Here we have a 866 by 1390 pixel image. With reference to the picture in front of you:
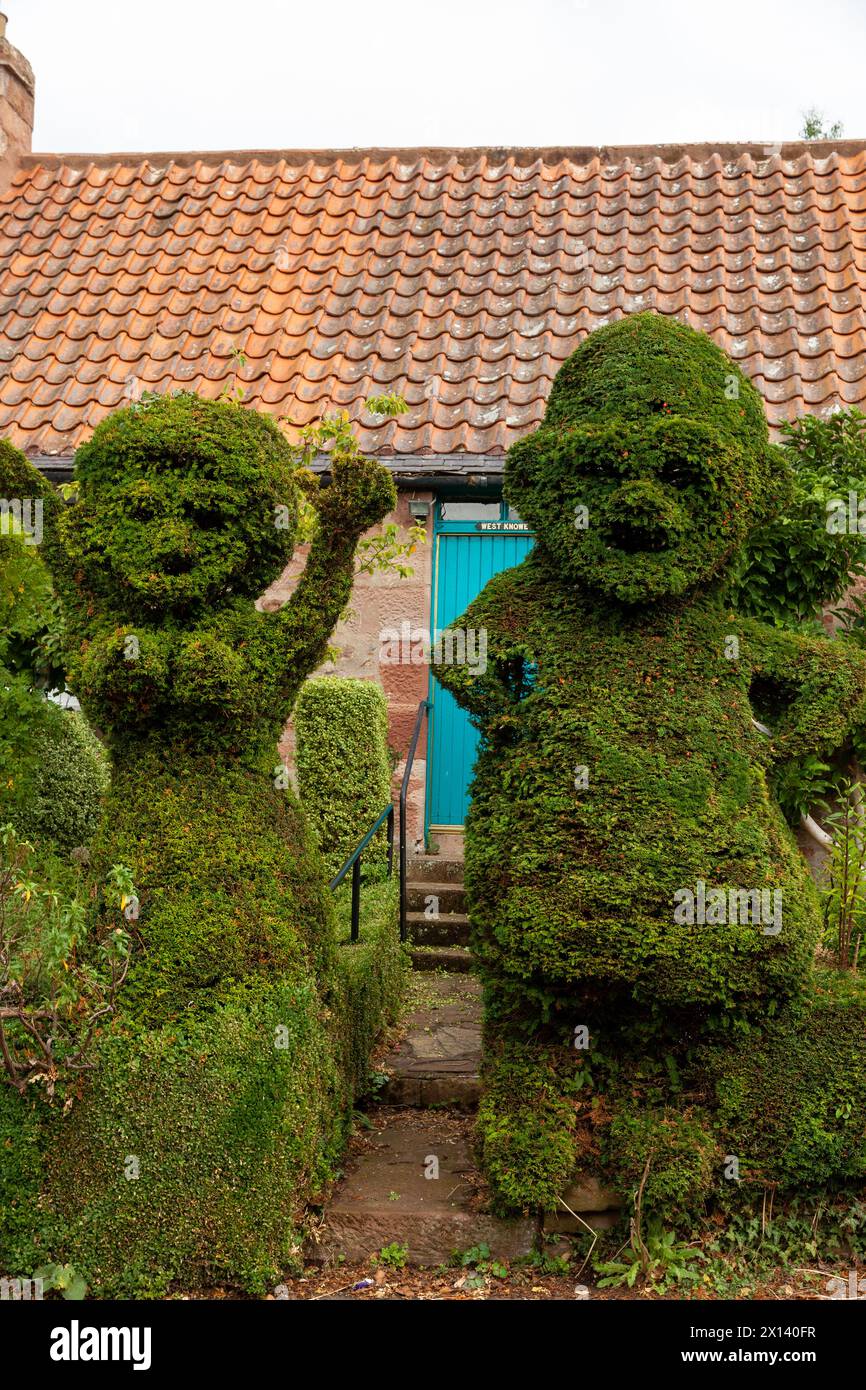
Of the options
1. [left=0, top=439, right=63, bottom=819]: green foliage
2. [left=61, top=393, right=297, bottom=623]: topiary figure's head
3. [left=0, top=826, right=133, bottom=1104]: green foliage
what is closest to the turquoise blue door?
[left=0, top=439, right=63, bottom=819]: green foliage

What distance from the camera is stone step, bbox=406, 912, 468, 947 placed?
682 centimetres

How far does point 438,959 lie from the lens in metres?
6.68

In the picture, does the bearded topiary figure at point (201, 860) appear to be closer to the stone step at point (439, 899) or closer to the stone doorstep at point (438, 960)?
the stone doorstep at point (438, 960)

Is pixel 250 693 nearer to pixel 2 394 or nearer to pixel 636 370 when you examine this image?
pixel 636 370

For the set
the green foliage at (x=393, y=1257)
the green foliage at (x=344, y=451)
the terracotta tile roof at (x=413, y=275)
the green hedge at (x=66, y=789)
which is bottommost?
the green foliage at (x=393, y=1257)

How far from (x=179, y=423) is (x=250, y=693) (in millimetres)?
1013

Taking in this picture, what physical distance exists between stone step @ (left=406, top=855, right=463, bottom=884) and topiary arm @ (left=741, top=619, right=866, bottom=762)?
3154mm

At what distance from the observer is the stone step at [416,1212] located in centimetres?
411

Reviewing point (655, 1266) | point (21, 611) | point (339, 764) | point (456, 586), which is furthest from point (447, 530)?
point (655, 1266)

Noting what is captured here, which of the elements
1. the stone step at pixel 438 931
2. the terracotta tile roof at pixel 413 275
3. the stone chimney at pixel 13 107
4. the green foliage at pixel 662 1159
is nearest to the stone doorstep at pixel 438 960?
the stone step at pixel 438 931

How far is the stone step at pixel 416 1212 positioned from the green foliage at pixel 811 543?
376cm

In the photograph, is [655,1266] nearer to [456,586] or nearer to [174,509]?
[174,509]

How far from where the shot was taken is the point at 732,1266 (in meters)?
3.91
